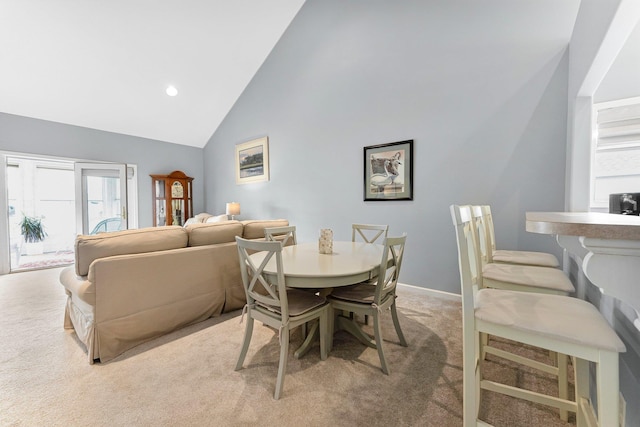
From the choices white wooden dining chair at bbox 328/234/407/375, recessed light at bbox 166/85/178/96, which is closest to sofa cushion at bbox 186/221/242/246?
white wooden dining chair at bbox 328/234/407/375

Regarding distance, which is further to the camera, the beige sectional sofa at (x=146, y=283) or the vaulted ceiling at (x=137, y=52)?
the vaulted ceiling at (x=137, y=52)

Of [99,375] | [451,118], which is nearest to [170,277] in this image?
[99,375]

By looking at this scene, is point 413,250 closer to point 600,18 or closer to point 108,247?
point 600,18

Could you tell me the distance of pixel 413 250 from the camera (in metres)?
3.21

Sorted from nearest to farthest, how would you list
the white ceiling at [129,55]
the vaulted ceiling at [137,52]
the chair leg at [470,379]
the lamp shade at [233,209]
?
the chair leg at [470,379] < the vaulted ceiling at [137,52] < the white ceiling at [129,55] < the lamp shade at [233,209]

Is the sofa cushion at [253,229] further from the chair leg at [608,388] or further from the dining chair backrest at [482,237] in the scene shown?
the chair leg at [608,388]

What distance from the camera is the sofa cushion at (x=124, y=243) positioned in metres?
1.87

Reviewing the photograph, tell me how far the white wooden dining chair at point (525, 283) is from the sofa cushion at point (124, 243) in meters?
2.25

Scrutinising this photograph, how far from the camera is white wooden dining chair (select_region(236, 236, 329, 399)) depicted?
150 cm

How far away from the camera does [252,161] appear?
5.22 meters

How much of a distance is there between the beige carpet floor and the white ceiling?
361 centimetres

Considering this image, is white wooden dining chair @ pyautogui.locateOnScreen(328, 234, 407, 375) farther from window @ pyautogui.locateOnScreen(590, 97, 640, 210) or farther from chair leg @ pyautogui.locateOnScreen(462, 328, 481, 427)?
window @ pyautogui.locateOnScreen(590, 97, 640, 210)

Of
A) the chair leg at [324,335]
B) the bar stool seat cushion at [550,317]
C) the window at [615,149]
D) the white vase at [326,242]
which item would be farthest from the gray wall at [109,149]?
the window at [615,149]

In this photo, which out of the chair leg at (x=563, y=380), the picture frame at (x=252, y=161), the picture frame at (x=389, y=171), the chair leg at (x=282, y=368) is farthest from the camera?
the picture frame at (x=252, y=161)
